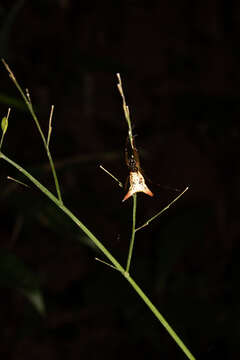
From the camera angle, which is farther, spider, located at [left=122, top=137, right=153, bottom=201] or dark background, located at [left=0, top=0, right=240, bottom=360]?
dark background, located at [left=0, top=0, right=240, bottom=360]

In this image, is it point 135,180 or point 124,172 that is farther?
point 124,172

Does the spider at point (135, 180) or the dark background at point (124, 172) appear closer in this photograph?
the spider at point (135, 180)

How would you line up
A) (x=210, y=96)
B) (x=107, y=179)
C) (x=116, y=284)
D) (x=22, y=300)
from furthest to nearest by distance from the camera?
(x=210, y=96) < (x=107, y=179) < (x=22, y=300) < (x=116, y=284)

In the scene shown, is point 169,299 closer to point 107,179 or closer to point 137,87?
point 107,179

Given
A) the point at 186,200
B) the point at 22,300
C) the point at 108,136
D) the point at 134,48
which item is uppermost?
the point at 134,48

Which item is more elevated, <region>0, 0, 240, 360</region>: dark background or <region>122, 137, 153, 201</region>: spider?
<region>122, 137, 153, 201</region>: spider

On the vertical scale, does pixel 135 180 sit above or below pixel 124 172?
above

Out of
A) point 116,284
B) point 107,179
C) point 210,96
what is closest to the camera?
point 116,284

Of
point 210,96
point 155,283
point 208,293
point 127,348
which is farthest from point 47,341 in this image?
point 210,96
